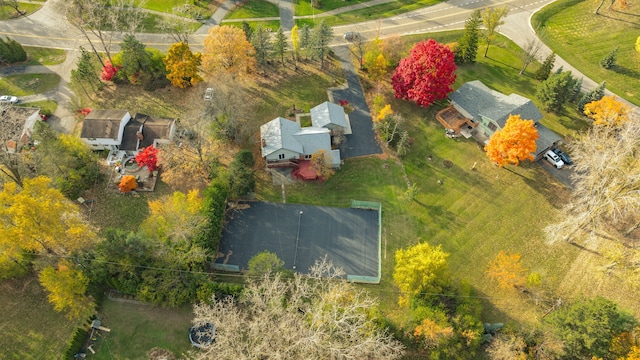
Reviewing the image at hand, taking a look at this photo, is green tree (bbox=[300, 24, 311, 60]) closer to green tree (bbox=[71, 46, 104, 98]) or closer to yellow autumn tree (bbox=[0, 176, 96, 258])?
green tree (bbox=[71, 46, 104, 98])

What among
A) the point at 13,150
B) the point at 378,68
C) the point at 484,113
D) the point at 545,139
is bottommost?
the point at 13,150

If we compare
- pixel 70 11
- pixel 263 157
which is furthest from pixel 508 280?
pixel 70 11

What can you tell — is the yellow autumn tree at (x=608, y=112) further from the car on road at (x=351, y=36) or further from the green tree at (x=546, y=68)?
the car on road at (x=351, y=36)

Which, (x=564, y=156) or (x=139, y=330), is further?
(x=564, y=156)

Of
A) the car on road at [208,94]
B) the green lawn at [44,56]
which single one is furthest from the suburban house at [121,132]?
the green lawn at [44,56]

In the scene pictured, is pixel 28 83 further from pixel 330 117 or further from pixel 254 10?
pixel 330 117

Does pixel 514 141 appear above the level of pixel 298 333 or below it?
above

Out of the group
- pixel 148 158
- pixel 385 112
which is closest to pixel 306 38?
pixel 385 112
